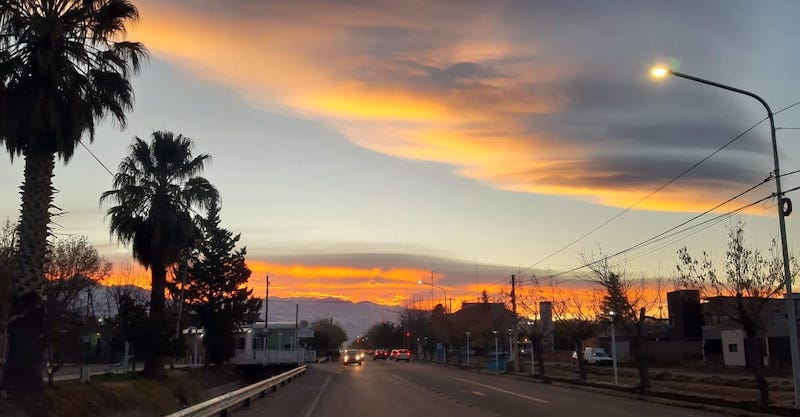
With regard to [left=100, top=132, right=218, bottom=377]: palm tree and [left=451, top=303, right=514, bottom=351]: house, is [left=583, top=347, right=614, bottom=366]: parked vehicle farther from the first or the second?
[left=100, top=132, right=218, bottom=377]: palm tree

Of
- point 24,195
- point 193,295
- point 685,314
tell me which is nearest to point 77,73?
point 24,195

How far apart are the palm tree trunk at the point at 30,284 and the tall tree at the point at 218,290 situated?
38289mm

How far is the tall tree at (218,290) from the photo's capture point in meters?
57.8

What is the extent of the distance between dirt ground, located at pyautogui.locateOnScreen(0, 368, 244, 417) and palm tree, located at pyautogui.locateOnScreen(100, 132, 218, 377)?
235 cm

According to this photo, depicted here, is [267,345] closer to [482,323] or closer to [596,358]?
[482,323]

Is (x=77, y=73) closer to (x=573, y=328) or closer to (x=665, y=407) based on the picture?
(x=665, y=407)

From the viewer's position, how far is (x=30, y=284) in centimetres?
1869

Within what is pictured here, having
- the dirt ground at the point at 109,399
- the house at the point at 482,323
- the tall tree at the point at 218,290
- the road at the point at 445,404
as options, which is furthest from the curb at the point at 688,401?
the house at the point at 482,323

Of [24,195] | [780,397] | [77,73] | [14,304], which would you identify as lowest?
[780,397]

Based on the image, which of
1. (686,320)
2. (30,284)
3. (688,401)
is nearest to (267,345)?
(686,320)

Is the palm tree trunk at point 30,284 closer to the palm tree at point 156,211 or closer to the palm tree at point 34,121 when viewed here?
the palm tree at point 34,121

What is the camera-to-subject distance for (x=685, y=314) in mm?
83875

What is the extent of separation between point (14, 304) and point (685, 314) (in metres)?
79.9

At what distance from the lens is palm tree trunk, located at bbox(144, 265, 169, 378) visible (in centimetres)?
3269
